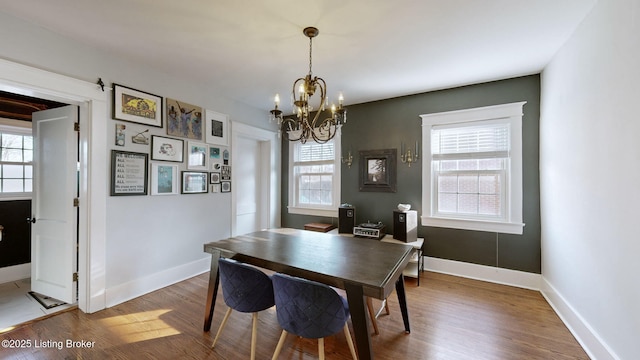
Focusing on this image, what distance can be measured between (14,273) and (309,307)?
14.0 feet

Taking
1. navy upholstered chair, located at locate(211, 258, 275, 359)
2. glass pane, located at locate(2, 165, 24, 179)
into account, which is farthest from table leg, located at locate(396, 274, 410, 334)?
glass pane, located at locate(2, 165, 24, 179)

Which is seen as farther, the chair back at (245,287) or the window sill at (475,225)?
the window sill at (475,225)

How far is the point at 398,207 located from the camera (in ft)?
12.1

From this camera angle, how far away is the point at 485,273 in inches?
132

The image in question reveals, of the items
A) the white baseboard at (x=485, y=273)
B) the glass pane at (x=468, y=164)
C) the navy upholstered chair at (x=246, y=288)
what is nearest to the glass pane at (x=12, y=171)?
the navy upholstered chair at (x=246, y=288)

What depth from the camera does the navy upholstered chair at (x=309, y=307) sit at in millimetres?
1473

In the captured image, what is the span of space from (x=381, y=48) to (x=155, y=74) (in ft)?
8.60

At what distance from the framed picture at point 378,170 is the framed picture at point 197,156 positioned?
2394mm

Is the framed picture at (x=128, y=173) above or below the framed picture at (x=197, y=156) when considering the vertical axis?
below

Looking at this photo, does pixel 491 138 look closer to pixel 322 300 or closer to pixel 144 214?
pixel 322 300

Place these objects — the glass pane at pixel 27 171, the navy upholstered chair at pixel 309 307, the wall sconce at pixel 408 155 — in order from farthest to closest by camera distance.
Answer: the wall sconce at pixel 408 155 < the glass pane at pixel 27 171 < the navy upholstered chair at pixel 309 307

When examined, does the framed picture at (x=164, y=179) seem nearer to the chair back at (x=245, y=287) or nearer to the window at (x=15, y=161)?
the chair back at (x=245, y=287)

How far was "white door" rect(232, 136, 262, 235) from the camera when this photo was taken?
443 centimetres

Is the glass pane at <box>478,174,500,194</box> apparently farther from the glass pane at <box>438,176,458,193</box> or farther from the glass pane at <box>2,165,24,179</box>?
the glass pane at <box>2,165,24,179</box>
